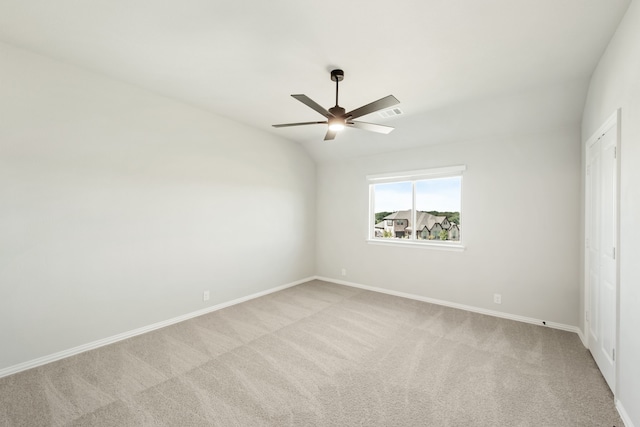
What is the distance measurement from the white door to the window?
144 centimetres

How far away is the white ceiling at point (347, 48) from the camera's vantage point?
183 centimetres

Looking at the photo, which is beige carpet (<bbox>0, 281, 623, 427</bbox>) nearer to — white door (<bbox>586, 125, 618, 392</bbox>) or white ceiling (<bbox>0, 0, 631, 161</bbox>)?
white door (<bbox>586, 125, 618, 392</bbox>)

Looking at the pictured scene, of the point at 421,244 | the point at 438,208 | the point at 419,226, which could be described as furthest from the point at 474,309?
the point at 438,208

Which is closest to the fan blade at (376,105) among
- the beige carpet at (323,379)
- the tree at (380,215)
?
the beige carpet at (323,379)

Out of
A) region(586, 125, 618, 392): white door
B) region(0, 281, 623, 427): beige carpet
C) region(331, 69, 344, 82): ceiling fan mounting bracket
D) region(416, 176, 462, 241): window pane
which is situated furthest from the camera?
region(416, 176, 462, 241): window pane

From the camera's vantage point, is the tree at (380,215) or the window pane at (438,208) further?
the tree at (380,215)

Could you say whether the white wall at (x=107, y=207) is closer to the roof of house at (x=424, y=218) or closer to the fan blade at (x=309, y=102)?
the fan blade at (x=309, y=102)

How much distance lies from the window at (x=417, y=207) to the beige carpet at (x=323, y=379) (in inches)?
57.2

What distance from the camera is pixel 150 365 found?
7.93 ft

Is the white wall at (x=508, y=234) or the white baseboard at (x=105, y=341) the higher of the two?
the white wall at (x=508, y=234)

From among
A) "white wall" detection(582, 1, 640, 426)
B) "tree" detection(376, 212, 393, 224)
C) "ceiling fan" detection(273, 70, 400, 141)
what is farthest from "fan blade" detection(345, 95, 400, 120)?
"tree" detection(376, 212, 393, 224)

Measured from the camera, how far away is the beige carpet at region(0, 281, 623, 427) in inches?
71.6

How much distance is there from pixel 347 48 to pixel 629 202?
2282mm

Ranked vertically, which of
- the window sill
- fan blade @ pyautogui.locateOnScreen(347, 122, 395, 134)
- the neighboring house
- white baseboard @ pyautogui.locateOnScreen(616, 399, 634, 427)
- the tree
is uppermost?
fan blade @ pyautogui.locateOnScreen(347, 122, 395, 134)
